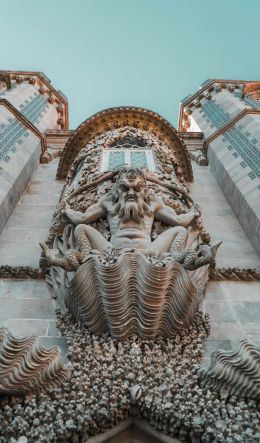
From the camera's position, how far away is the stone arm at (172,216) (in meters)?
6.68

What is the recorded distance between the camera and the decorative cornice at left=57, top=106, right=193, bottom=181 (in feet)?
38.7

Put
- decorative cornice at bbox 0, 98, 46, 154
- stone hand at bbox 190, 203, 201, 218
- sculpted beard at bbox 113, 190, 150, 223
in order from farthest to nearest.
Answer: decorative cornice at bbox 0, 98, 46, 154, stone hand at bbox 190, 203, 201, 218, sculpted beard at bbox 113, 190, 150, 223

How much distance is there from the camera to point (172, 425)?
145 inches

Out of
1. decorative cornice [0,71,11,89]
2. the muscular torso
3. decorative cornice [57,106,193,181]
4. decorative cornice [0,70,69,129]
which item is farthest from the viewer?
decorative cornice [0,70,69,129]

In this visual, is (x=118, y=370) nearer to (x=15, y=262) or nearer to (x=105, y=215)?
(x=105, y=215)

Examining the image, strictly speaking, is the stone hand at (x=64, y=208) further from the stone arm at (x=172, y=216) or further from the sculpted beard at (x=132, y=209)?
the stone arm at (x=172, y=216)

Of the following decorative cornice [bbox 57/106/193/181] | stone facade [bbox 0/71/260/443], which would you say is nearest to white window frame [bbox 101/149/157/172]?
stone facade [bbox 0/71/260/443]

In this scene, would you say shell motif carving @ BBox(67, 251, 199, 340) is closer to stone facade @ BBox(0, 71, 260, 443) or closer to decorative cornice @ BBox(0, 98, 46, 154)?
stone facade @ BBox(0, 71, 260, 443)

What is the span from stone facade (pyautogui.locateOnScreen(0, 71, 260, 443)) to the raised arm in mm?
70

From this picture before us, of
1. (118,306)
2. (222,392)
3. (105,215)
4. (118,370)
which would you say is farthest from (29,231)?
(222,392)

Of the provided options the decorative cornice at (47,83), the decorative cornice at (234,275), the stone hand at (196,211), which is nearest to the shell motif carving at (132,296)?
the decorative cornice at (234,275)

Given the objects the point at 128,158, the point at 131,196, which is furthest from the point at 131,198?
the point at 128,158

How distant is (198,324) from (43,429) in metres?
2.29

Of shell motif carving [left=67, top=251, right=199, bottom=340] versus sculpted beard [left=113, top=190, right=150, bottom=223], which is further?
sculpted beard [left=113, top=190, right=150, bottom=223]
